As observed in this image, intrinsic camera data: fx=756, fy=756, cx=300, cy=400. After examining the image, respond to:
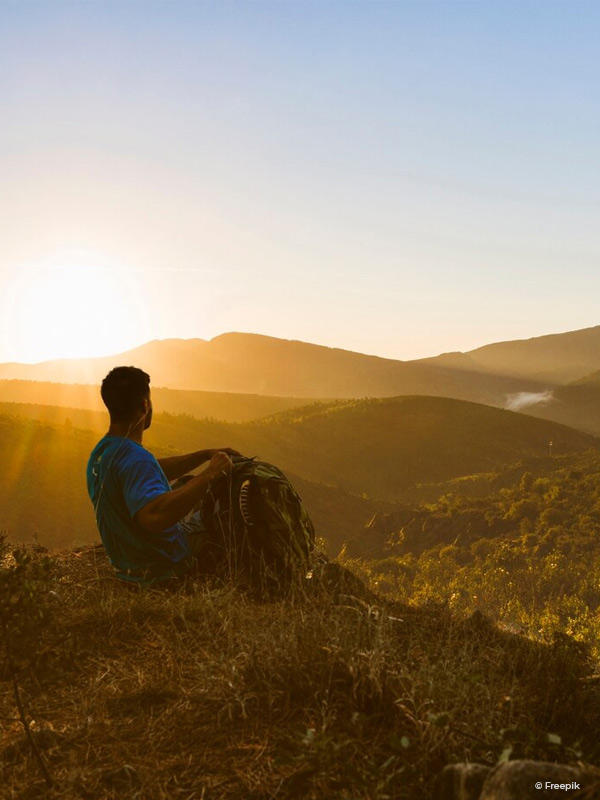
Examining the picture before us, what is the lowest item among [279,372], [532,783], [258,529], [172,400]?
[532,783]

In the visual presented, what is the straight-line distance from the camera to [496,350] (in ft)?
575

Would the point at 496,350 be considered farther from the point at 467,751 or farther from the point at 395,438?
the point at 467,751

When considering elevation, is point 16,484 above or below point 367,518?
above

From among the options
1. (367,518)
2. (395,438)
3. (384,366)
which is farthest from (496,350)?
(367,518)

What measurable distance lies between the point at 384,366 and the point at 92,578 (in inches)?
4832

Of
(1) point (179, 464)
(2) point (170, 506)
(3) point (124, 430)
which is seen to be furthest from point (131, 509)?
(1) point (179, 464)

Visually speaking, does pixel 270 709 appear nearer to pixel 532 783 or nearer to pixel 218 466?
pixel 532 783

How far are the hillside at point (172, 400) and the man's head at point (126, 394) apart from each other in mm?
53085

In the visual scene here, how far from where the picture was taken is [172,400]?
2869 inches

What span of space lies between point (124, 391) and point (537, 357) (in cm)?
17149

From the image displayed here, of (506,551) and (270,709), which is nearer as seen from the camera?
(270,709)

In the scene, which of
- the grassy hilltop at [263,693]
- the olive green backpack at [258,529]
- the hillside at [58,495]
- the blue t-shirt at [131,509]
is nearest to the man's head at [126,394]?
the blue t-shirt at [131,509]

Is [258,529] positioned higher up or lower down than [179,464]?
lower down

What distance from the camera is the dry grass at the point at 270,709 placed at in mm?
2275
